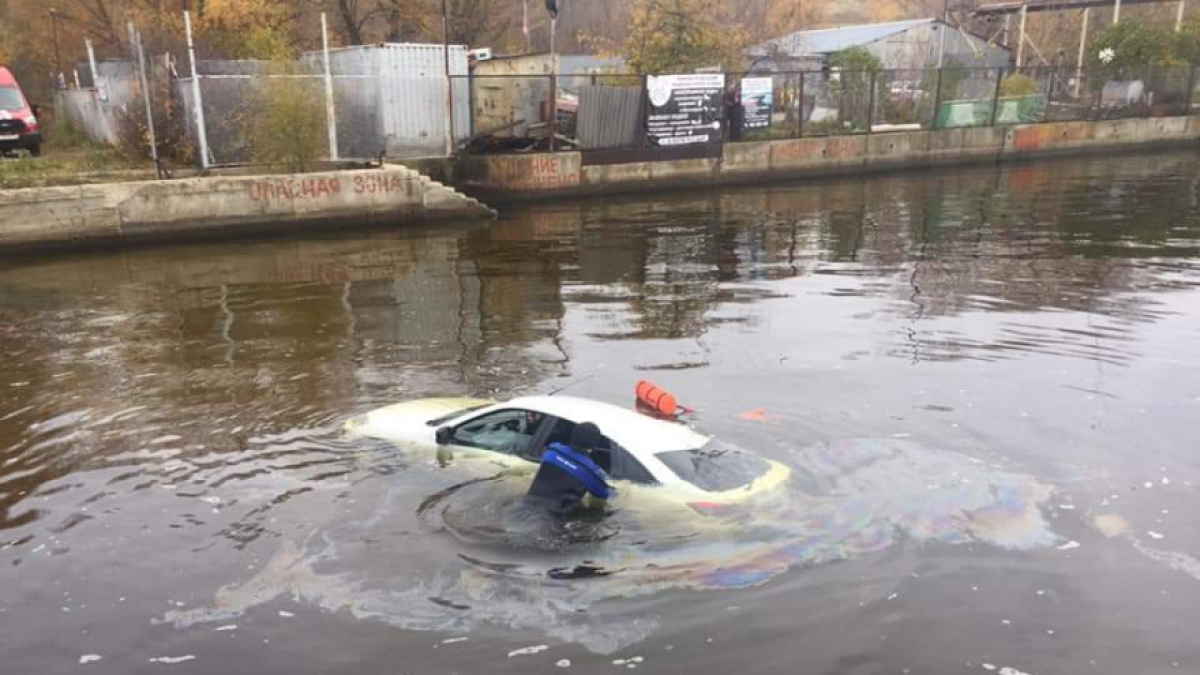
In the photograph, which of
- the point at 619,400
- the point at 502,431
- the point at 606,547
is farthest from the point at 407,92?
the point at 606,547

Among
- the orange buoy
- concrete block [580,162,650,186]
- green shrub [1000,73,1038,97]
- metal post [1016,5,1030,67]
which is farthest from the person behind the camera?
metal post [1016,5,1030,67]

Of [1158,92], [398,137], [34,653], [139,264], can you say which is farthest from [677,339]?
[1158,92]

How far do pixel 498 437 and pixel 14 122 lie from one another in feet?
74.2

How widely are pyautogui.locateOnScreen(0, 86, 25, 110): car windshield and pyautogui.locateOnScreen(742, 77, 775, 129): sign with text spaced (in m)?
20.2

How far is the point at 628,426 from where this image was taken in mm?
6914

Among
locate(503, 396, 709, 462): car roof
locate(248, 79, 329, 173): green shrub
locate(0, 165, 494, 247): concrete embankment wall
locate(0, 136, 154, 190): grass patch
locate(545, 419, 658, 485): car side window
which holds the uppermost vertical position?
locate(248, 79, 329, 173): green shrub

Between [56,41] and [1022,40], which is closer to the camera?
[56,41]

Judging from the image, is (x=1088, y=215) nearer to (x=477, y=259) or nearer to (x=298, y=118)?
(x=477, y=259)

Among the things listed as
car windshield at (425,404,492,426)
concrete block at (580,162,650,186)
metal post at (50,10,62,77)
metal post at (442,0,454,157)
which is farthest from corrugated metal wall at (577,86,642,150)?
metal post at (50,10,62,77)

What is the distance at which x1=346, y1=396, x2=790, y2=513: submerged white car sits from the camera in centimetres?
664

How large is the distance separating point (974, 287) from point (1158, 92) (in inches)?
1272

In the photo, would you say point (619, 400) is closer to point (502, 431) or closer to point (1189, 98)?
point (502, 431)

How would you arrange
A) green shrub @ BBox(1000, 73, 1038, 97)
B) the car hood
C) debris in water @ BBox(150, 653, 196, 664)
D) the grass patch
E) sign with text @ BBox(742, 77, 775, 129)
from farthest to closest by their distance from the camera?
green shrub @ BBox(1000, 73, 1038, 97), sign with text @ BBox(742, 77, 775, 129), the grass patch, the car hood, debris in water @ BBox(150, 653, 196, 664)

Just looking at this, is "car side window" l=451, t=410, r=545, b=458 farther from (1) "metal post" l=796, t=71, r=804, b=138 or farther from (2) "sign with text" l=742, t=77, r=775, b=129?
A: (1) "metal post" l=796, t=71, r=804, b=138
